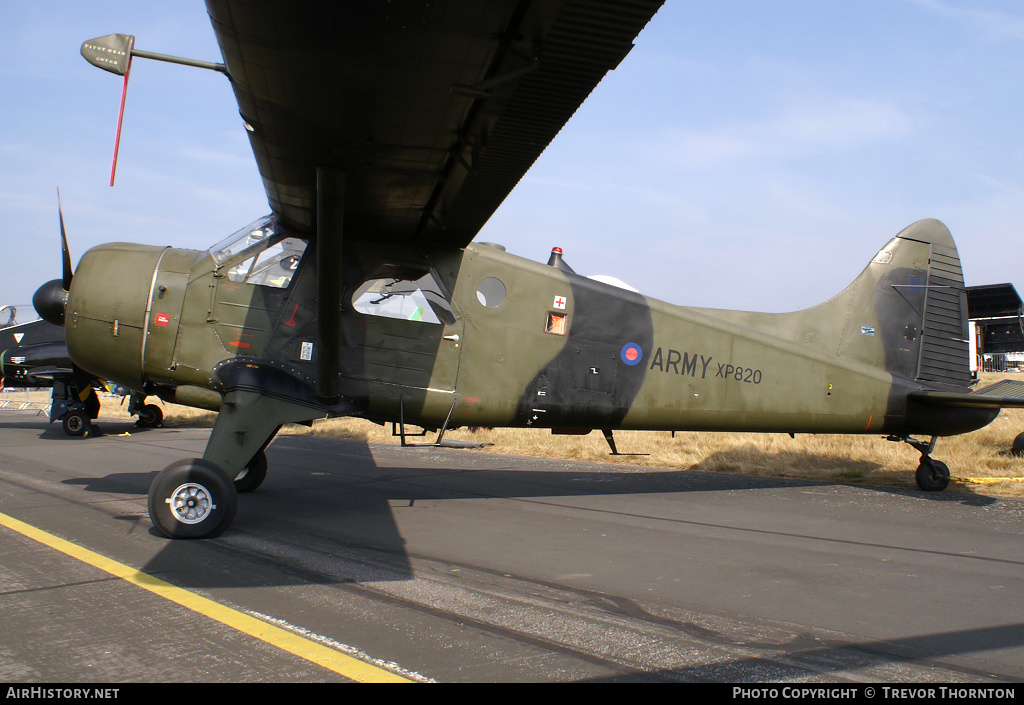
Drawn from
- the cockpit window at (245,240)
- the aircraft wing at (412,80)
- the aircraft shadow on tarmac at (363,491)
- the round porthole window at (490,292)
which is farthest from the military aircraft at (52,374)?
the aircraft wing at (412,80)

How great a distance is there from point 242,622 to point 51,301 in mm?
4948

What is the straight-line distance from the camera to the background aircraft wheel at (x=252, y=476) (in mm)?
7730

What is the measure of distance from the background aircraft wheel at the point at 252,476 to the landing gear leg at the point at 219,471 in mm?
1909

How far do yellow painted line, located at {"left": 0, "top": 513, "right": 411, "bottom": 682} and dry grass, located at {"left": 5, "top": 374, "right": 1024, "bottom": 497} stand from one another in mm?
6954

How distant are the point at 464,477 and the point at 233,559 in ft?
16.6

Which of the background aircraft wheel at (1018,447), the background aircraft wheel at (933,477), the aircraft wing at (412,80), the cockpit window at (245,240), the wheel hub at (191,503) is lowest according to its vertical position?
the wheel hub at (191,503)

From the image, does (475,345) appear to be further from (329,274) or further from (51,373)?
(51,373)

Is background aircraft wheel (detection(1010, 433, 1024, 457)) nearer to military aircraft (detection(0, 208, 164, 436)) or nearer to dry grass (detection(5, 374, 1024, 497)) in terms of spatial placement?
dry grass (detection(5, 374, 1024, 497))

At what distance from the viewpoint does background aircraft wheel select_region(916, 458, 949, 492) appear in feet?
29.0

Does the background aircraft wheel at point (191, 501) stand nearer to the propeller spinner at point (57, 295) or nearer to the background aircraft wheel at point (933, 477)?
the propeller spinner at point (57, 295)

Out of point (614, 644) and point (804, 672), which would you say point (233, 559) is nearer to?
point (614, 644)

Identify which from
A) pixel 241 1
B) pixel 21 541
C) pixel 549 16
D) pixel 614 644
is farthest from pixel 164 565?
pixel 549 16

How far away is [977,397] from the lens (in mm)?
8141

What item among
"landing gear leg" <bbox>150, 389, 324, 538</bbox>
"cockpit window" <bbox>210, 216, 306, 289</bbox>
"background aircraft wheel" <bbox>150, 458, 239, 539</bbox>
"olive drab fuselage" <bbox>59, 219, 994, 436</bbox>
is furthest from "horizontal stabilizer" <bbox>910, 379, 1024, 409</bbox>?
"background aircraft wheel" <bbox>150, 458, 239, 539</bbox>
